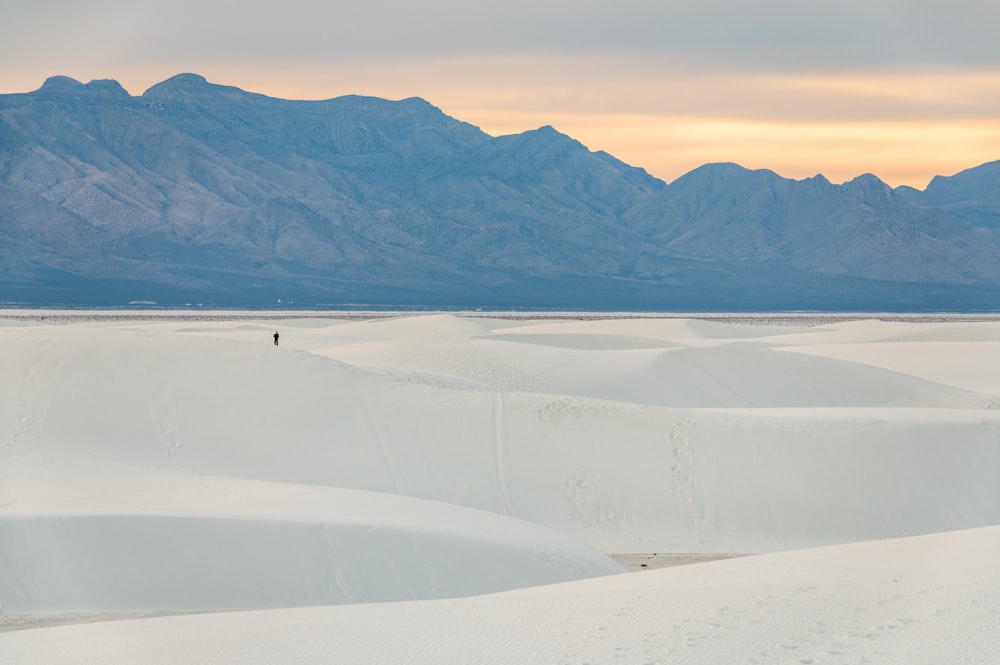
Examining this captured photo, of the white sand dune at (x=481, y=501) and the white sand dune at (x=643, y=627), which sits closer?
the white sand dune at (x=643, y=627)

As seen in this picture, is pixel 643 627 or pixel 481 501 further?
pixel 481 501

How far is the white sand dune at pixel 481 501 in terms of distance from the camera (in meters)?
9.88

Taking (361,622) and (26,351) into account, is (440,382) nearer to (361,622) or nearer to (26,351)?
(26,351)

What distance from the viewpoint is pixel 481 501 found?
83.3 ft

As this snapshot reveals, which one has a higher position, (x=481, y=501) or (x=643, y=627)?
(x=643, y=627)

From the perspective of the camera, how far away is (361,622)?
10.5 meters

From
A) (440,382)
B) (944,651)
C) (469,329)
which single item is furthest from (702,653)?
(469,329)

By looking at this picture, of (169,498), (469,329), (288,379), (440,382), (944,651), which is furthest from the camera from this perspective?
(469,329)

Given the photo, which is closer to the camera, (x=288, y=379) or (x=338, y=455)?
(x=338, y=455)

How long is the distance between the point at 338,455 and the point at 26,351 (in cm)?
649

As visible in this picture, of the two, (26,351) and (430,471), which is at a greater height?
(26,351)

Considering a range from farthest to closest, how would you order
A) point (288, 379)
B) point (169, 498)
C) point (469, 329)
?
point (469, 329)
point (288, 379)
point (169, 498)

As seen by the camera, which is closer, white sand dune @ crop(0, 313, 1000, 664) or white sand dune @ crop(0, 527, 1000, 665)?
white sand dune @ crop(0, 527, 1000, 665)

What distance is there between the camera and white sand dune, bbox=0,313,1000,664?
9.88 meters
